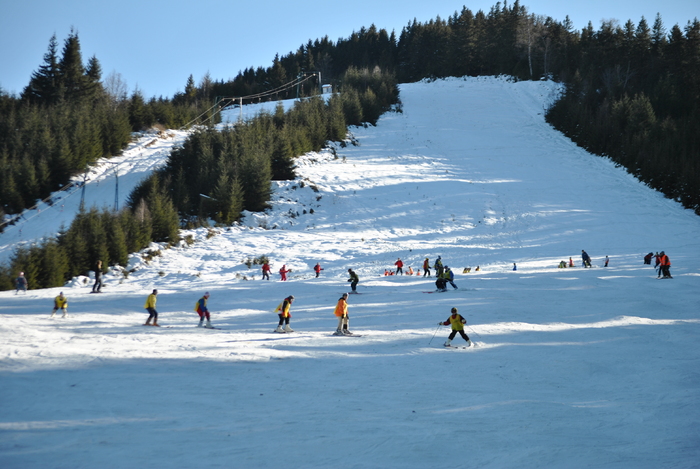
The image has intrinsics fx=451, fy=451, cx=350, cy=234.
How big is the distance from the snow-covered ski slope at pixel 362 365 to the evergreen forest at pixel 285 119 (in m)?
3.46

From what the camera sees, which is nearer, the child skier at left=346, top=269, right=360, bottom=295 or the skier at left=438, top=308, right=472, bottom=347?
the skier at left=438, top=308, right=472, bottom=347

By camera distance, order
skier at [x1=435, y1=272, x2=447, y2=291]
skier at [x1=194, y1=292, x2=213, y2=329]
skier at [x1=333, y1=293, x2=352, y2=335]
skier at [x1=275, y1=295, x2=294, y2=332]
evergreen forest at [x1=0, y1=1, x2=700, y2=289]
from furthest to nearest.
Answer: evergreen forest at [x1=0, y1=1, x2=700, y2=289] → skier at [x1=435, y1=272, x2=447, y2=291] → skier at [x1=194, y1=292, x2=213, y2=329] → skier at [x1=275, y1=295, x2=294, y2=332] → skier at [x1=333, y1=293, x2=352, y2=335]

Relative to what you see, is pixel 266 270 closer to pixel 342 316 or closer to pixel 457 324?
pixel 342 316

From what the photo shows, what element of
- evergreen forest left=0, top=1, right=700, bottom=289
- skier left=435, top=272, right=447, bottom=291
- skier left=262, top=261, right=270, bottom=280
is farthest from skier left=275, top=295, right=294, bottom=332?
evergreen forest left=0, top=1, right=700, bottom=289

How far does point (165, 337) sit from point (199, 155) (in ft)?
100

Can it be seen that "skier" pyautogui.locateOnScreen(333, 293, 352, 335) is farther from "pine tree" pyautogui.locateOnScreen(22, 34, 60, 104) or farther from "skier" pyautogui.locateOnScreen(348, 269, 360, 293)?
"pine tree" pyautogui.locateOnScreen(22, 34, 60, 104)

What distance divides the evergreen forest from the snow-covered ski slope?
11.3 feet

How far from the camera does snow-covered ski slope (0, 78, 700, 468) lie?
7.46m

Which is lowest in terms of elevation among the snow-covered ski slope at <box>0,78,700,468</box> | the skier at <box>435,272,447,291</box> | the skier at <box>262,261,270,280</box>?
the snow-covered ski slope at <box>0,78,700,468</box>

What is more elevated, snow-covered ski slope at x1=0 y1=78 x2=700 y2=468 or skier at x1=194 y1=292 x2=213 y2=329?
skier at x1=194 y1=292 x2=213 y2=329

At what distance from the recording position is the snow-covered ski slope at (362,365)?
7461 mm

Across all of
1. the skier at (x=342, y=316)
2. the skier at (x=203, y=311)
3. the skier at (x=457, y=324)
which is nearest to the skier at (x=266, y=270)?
the skier at (x=203, y=311)

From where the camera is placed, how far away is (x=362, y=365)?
11.8 meters

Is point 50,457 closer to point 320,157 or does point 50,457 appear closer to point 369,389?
point 369,389
